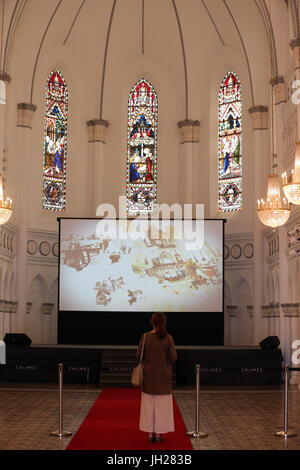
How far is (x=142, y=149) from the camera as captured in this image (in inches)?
1025

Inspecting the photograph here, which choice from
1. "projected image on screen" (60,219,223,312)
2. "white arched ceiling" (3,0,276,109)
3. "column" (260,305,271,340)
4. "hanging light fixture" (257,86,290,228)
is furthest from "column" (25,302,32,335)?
"hanging light fixture" (257,86,290,228)

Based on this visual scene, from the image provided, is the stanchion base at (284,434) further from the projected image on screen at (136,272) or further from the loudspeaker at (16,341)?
the projected image on screen at (136,272)

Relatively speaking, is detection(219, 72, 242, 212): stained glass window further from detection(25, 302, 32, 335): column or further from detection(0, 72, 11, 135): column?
detection(0, 72, 11, 135): column

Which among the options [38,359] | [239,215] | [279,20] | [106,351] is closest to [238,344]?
[239,215]

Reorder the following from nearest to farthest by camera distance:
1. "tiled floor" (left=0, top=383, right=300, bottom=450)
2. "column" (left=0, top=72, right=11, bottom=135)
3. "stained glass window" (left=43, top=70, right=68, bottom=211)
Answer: "tiled floor" (left=0, top=383, right=300, bottom=450) < "column" (left=0, top=72, right=11, bottom=135) < "stained glass window" (left=43, top=70, right=68, bottom=211)

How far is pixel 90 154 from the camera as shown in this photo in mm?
25578

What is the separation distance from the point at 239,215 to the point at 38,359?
9393 mm

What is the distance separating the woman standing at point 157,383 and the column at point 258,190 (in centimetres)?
1405

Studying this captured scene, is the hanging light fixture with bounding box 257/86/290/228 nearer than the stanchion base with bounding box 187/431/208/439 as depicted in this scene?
No

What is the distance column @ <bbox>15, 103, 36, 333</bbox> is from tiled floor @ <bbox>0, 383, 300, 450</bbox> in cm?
533

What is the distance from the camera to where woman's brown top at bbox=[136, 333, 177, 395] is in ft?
31.0

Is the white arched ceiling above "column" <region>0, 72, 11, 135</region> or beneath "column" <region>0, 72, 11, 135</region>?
above

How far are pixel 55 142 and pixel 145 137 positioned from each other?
135 inches
